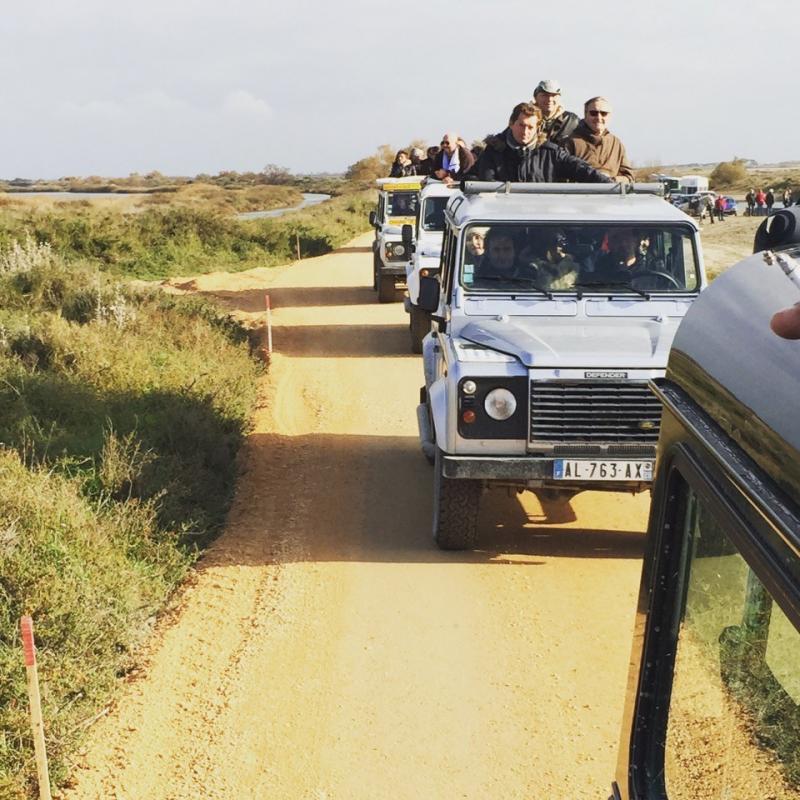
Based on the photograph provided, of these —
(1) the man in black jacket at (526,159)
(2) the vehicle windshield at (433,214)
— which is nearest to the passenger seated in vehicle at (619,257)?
(1) the man in black jacket at (526,159)

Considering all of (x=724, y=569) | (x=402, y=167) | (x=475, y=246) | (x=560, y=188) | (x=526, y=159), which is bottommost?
(x=402, y=167)

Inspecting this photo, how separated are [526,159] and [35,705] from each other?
254 inches

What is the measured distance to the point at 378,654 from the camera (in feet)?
18.9

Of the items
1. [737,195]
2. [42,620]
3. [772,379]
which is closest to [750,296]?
[772,379]

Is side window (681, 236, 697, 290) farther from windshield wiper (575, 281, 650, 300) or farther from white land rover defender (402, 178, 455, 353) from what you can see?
white land rover defender (402, 178, 455, 353)

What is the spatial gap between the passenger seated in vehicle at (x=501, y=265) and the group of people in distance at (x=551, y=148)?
195cm

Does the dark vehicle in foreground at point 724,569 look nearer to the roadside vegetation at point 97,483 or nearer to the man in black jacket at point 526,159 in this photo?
the roadside vegetation at point 97,483

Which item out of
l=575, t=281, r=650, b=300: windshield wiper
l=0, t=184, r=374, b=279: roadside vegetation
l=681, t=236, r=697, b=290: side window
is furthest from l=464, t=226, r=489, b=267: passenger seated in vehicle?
l=0, t=184, r=374, b=279: roadside vegetation

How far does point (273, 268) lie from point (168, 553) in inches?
817

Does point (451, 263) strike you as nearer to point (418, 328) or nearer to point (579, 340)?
point (579, 340)

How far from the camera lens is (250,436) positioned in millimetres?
10188

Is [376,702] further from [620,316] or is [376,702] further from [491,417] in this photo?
[620,316]

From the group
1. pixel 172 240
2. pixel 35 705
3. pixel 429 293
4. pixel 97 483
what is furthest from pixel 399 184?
pixel 35 705

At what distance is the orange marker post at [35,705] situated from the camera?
163 inches
